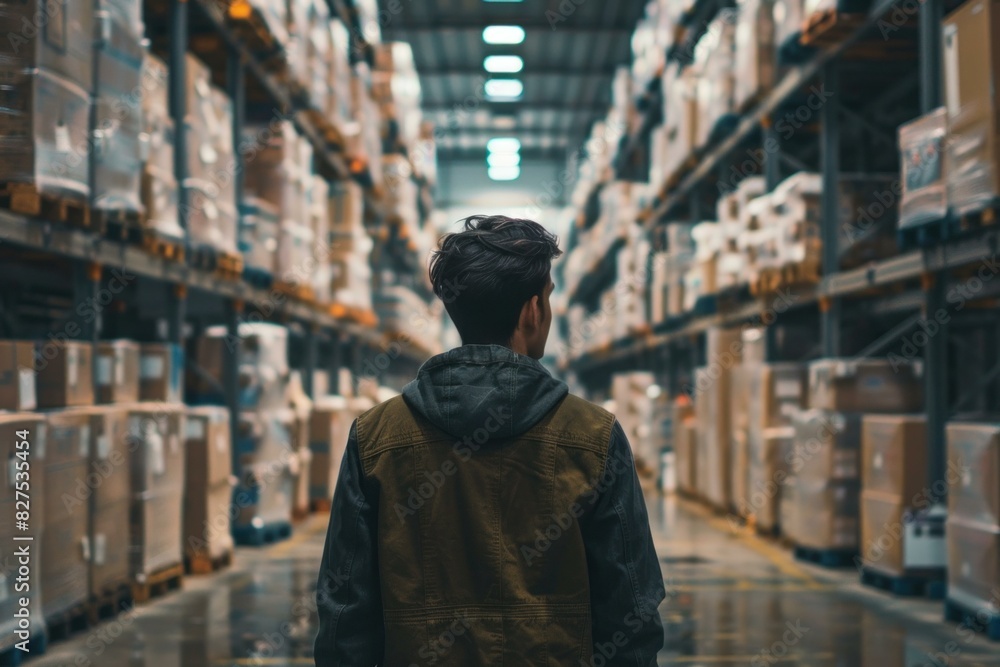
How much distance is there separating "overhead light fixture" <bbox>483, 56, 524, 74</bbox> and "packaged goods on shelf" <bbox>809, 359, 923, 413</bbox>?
14487 millimetres

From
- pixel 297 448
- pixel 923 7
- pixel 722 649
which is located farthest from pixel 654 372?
pixel 722 649

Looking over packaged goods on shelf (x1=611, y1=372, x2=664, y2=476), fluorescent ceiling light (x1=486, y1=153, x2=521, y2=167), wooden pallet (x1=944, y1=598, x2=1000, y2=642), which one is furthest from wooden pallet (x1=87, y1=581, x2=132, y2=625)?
fluorescent ceiling light (x1=486, y1=153, x2=521, y2=167)

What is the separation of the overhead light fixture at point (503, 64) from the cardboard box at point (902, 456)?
1524 cm

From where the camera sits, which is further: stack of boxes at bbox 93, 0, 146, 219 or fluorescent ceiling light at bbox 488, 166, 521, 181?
fluorescent ceiling light at bbox 488, 166, 521, 181

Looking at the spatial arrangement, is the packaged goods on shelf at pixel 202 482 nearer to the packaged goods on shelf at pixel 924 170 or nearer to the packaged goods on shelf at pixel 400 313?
the packaged goods on shelf at pixel 924 170

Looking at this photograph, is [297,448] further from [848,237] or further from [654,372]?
[654,372]

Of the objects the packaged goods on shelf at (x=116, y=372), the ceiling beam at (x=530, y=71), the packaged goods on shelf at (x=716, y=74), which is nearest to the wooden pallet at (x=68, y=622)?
the packaged goods on shelf at (x=116, y=372)

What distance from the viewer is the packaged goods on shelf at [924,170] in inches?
225

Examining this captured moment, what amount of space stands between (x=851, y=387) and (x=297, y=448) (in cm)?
478

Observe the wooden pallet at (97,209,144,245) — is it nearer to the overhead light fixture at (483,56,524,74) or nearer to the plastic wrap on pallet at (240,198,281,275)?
the plastic wrap on pallet at (240,198,281,275)

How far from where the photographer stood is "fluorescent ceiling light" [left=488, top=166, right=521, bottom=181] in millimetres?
30328

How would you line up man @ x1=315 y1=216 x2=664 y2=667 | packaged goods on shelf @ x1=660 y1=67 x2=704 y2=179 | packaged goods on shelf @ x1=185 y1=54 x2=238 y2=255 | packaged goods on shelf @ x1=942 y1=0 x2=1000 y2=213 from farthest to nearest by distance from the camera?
packaged goods on shelf @ x1=660 y1=67 x2=704 y2=179
packaged goods on shelf @ x1=185 y1=54 x2=238 y2=255
packaged goods on shelf @ x1=942 y1=0 x2=1000 y2=213
man @ x1=315 y1=216 x2=664 y2=667

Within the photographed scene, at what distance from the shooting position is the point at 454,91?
74.8 ft

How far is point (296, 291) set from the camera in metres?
9.50
